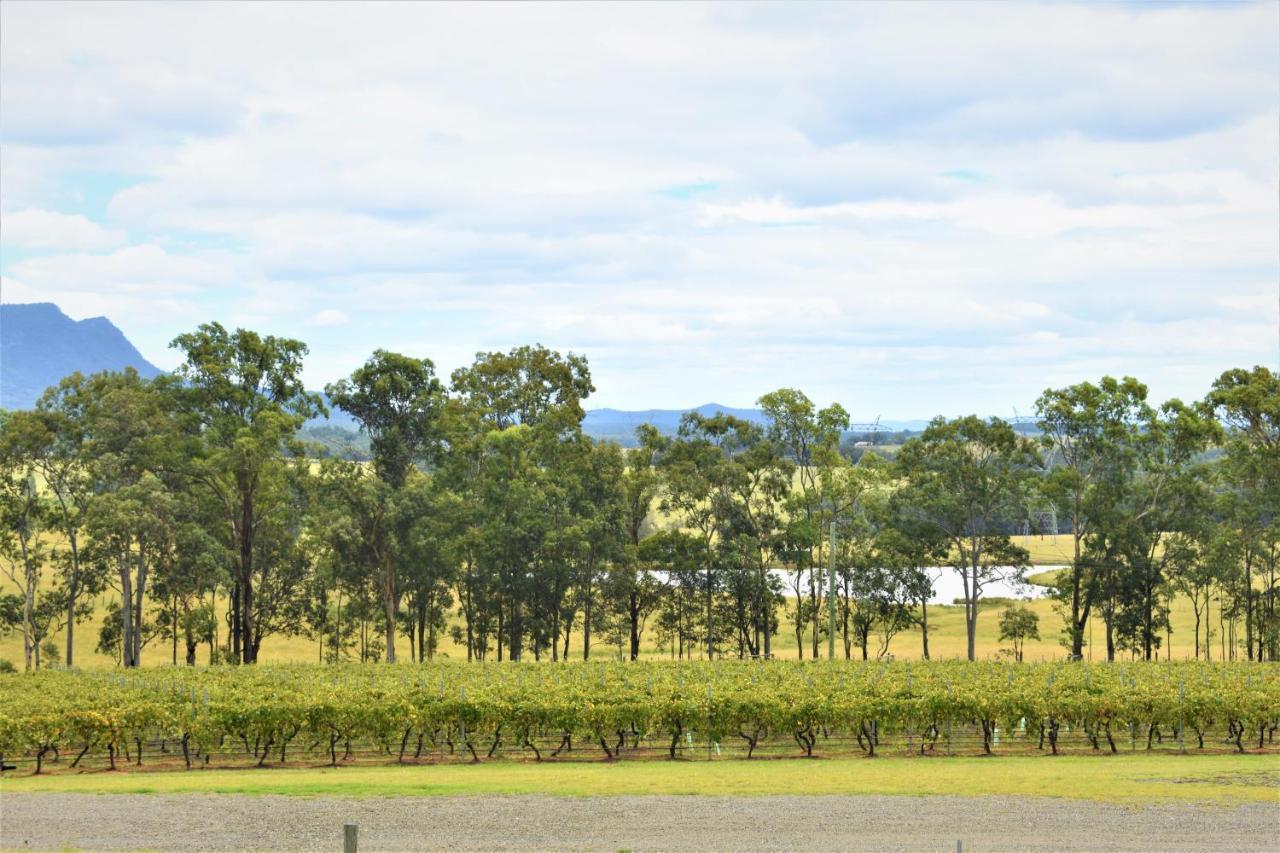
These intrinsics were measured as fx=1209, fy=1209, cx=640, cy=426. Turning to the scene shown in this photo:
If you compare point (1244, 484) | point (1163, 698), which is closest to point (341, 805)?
point (1163, 698)

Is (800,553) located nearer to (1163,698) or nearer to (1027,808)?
(1163,698)

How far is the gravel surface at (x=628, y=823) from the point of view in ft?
72.4

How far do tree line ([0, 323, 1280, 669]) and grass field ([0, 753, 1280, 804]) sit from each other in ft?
107

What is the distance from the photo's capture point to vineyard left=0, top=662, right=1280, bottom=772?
1323 inches

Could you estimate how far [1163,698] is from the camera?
3478 centimetres

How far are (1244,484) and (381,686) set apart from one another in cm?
5375

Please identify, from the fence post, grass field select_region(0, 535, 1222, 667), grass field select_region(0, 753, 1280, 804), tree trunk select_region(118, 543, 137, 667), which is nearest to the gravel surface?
grass field select_region(0, 753, 1280, 804)

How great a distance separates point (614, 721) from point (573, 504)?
123ft

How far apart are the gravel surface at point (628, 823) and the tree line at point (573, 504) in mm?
38989

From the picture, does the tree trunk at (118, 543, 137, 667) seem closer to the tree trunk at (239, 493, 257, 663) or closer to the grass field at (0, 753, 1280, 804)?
the tree trunk at (239, 493, 257, 663)

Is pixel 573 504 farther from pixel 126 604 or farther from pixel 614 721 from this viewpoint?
pixel 614 721

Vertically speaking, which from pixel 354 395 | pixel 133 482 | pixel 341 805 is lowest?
pixel 341 805

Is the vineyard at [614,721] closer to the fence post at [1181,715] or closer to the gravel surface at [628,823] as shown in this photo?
the fence post at [1181,715]

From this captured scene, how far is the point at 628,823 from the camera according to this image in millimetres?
23969
